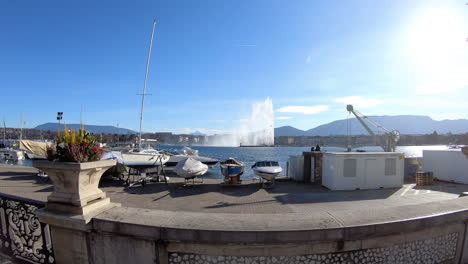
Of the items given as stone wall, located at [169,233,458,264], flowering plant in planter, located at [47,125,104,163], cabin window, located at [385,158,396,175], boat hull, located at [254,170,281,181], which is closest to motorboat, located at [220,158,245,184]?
boat hull, located at [254,170,281,181]

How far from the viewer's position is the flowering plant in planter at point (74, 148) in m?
3.00

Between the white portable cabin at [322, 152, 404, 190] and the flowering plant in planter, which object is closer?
the flowering plant in planter

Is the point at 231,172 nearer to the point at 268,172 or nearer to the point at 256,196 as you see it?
the point at 268,172

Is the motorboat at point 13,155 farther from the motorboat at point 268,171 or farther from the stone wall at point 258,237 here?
the stone wall at point 258,237

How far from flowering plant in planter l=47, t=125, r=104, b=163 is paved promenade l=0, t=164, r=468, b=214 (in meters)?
4.91

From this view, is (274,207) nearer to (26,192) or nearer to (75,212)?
(75,212)

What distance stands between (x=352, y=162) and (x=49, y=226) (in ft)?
36.1

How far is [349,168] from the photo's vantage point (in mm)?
10859

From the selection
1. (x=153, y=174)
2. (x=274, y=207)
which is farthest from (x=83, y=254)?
(x=153, y=174)

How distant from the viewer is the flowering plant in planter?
9.86 feet

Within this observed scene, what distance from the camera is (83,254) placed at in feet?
9.62

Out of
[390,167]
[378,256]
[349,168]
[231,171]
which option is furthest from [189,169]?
[390,167]

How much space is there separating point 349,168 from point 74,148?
10.8 meters

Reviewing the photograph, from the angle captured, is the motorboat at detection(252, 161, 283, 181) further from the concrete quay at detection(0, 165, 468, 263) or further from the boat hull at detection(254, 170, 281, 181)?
the concrete quay at detection(0, 165, 468, 263)
